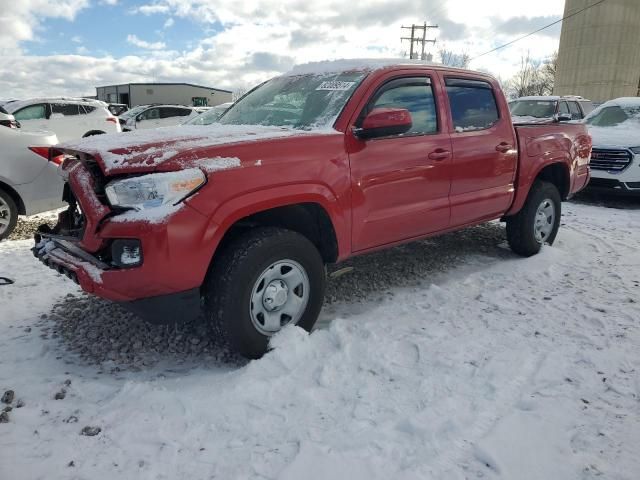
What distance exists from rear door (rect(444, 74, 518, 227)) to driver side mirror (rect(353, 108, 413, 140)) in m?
0.94

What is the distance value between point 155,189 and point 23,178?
3.72 m

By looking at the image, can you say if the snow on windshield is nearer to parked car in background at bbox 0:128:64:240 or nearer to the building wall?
parked car in background at bbox 0:128:64:240

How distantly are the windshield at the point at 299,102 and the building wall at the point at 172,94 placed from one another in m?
48.2

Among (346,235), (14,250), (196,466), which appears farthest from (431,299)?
(14,250)

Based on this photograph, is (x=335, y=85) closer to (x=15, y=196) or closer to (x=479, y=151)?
(x=479, y=151)

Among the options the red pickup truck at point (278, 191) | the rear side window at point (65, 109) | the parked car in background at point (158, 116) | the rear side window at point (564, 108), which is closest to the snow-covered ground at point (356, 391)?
the red pickup truck at point (278, 191)

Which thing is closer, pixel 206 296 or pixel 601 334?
pixel 206 296

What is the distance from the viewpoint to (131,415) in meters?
2.57

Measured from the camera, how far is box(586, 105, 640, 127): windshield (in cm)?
971

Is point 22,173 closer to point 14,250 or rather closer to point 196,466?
point 14,250

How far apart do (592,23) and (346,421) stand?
198ft

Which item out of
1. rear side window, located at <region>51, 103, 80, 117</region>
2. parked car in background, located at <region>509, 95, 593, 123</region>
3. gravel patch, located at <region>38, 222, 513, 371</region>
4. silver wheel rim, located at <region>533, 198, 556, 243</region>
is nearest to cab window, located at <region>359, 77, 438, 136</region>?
gravel patch, located at <region>38, 222, 513, 371</region>

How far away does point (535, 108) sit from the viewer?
12.8m

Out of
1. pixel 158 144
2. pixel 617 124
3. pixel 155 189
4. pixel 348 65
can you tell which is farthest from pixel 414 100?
pixel 617 124
